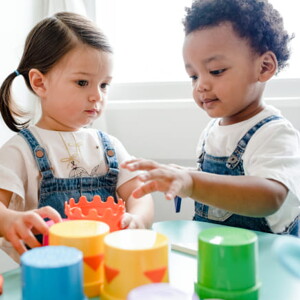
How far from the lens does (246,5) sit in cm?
92

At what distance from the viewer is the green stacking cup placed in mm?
431

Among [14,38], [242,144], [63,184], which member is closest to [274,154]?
[242,144]

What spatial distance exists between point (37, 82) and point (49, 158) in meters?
0.18

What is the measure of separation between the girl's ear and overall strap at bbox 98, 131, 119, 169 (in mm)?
161

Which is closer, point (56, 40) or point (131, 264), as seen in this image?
point (131, 264)

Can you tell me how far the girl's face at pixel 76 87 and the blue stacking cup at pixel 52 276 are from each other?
562 mm

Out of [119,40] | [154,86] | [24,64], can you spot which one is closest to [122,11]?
[119,40]

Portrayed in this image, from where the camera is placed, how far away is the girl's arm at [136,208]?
712 millimetres

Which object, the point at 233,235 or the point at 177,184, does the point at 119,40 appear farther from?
the point at 233,235

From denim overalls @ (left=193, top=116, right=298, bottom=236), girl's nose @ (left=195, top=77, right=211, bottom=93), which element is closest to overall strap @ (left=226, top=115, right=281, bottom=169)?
denim overalls @ (left=193, top=116, right=298, bottom=236)

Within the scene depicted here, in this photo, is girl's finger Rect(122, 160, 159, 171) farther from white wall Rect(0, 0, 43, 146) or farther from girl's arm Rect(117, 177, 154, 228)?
white wall Rect(0, 0, 43, 146)

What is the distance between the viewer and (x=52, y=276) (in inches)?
15.5

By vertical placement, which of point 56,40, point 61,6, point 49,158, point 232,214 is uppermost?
point 61,6

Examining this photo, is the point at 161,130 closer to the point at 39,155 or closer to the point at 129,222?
the point at 39,155
